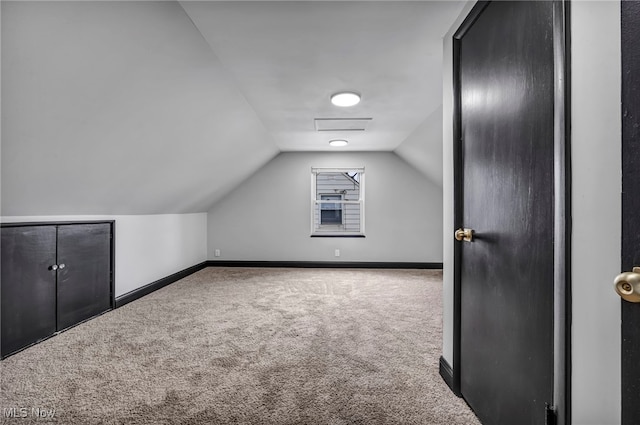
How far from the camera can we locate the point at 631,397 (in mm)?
637

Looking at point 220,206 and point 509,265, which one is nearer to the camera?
point 509,265

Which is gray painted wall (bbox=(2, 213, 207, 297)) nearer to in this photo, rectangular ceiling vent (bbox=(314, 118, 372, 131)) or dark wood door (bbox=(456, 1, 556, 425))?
rectangular ceiling vent (bbox=(314, 118, 372, 131))

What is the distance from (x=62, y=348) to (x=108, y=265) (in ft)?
3.25

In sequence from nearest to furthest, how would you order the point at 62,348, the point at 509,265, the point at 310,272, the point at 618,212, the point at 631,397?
the point at 631,397 → the point at 618,212 → the point at 509,265 → the point at 62,348 → the point at 310,272

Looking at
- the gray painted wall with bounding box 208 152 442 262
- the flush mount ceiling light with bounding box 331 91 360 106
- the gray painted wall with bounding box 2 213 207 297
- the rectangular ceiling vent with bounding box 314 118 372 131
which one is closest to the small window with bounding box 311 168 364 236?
the gray painted wall with bounding box 208 152 442 262

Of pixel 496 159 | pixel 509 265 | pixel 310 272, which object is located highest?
pixel 496 159

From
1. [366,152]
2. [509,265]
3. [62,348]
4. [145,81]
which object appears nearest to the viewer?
[509,265]

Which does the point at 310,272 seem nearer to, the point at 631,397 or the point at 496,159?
the point at 496,159

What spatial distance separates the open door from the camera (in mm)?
944

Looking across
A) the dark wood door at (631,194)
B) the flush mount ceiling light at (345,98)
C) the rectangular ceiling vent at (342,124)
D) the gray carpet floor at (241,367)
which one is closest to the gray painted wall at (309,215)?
the rectangular ceiling vent at (342,124)

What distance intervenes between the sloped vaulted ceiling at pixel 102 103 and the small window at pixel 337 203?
2493mm

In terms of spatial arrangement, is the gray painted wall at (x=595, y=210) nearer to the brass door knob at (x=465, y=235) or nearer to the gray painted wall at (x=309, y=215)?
the brass door knob at (x=465, y=235)

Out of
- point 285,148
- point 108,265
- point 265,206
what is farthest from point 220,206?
point 108,265

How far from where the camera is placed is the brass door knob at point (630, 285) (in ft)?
1.96
